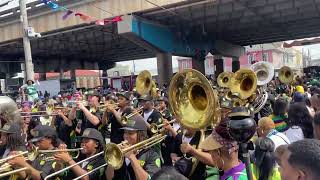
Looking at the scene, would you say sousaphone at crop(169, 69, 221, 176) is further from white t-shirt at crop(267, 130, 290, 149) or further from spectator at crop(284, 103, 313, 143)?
spectator at crop(284, 103, 313, 143)

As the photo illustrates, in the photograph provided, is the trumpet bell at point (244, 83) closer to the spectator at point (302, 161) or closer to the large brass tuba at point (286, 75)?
the spectator at point (302, 161)

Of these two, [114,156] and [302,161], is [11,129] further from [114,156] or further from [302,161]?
[302,161]

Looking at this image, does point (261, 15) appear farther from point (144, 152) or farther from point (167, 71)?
point (144, 152)

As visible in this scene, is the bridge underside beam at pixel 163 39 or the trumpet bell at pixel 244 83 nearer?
the trumpet bell at pixel 244 83

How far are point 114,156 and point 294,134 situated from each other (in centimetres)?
198

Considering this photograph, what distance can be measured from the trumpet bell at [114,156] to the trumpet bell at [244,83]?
2816 millimetres

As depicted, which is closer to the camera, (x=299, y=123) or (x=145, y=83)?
(x=299, y=123)

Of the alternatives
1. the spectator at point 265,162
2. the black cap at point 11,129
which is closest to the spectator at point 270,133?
the spectator at point 265,162

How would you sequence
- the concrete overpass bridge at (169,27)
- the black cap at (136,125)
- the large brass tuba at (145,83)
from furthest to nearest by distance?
the concrete overpass bridge at (169,27) < the large brass tuba at (145,83) < the black cap at (136,125)

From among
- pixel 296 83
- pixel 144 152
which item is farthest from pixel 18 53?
pixel 144 152

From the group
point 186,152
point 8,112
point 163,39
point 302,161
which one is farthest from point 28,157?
point 163,39

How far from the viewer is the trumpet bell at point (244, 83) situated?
624 centimetres

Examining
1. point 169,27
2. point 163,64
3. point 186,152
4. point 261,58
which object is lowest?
point 186,152

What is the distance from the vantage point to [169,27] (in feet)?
74.0
